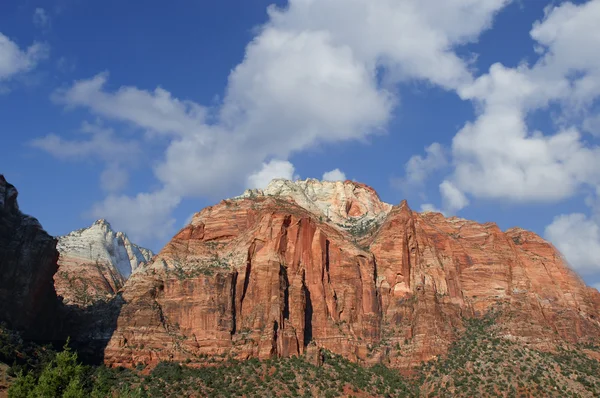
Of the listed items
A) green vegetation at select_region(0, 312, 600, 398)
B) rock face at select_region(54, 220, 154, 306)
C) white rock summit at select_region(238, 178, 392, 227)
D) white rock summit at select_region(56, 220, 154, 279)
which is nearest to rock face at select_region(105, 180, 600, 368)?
green vegetation at select_region(0, 312, 600, 398)

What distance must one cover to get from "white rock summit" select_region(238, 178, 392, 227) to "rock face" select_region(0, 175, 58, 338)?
178ft

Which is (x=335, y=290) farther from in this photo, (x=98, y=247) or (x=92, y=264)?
(x=98, y=247)

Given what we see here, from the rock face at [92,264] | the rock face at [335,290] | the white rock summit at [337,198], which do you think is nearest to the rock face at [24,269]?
the rock face at [335,290]

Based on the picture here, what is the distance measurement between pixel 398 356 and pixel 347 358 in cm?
829

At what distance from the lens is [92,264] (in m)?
166

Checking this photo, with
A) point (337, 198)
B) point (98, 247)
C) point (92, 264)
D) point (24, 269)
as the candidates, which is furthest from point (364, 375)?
point (98, 247)

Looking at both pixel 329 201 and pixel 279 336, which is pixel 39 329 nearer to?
pixel 279 336

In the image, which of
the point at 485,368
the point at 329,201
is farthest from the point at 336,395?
the point at 329,201

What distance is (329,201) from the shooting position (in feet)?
567

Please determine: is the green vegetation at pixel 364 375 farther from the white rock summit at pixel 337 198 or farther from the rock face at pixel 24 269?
the white rock summit at pixel 337 198

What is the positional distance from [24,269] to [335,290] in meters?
50.7

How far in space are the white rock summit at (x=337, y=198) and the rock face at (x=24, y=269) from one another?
54.2 metres

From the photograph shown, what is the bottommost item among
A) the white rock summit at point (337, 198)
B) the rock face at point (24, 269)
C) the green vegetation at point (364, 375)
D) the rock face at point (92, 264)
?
the green vegetation at point (364, 375)

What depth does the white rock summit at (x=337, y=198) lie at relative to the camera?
155125 mm
